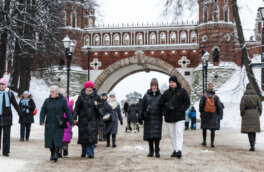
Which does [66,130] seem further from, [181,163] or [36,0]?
[36,0]

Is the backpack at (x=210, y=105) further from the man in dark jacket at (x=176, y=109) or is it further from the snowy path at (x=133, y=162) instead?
the man in dark jacket at (x=176, y=109)

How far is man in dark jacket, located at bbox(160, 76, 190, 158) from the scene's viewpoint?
7996 millimetres

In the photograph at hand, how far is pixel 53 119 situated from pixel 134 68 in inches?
1216

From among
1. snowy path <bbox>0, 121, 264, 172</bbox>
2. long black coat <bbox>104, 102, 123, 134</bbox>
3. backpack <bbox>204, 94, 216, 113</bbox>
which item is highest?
backpack <bbox>204, 94, 216, 113</bbox>

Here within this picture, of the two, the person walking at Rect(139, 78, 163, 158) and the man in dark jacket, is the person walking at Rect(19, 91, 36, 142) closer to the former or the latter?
the person walking at Rect(139, 78, 163, 158)

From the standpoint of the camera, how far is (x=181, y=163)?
24.0 ft

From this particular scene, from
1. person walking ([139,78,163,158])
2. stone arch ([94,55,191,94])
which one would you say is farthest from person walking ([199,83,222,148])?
stone arch ([94,55,191,94])

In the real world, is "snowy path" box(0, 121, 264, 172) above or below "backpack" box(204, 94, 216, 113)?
below

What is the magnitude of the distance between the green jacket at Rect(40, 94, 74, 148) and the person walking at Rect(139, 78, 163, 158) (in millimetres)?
1458

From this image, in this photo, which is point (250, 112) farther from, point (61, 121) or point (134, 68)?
point (134, 68)

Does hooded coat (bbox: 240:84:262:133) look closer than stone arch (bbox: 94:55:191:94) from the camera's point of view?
Yes

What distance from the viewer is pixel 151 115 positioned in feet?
26.5

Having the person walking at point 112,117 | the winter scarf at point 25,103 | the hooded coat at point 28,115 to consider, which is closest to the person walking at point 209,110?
the person walking at point 112,117

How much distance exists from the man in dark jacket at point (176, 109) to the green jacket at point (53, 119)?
1895 millimetres
